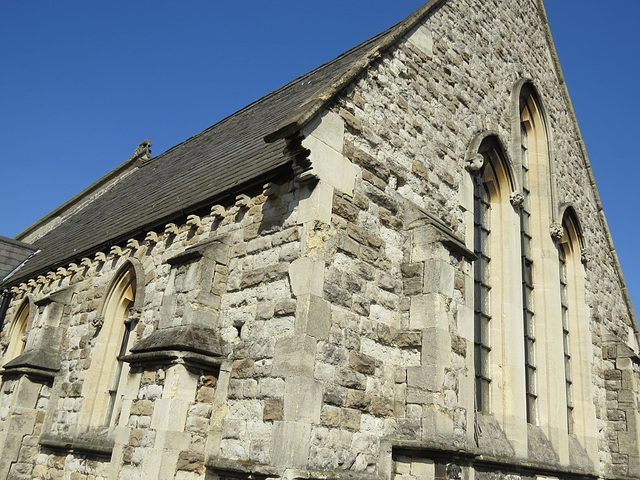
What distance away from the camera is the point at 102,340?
916 centimetres

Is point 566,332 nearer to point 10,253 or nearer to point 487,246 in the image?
point 487,246

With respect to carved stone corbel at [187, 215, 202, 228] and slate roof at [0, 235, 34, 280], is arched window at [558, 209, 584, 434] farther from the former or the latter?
slate roof at [0, 235, 34, 280]

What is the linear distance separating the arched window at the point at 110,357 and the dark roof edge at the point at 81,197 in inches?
Result: 387

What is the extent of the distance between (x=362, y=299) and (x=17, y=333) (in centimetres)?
977

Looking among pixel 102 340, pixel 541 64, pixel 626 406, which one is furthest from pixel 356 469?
pixel 541 64

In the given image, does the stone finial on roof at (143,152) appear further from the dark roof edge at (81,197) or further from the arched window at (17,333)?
the arched window at (17,333)

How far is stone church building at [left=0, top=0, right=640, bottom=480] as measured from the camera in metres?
5.80

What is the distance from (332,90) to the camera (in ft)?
21.0

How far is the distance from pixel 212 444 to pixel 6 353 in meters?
8.93

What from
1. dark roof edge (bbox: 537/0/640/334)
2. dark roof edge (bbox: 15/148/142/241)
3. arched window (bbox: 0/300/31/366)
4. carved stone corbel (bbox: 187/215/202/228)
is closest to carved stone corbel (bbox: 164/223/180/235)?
carved stone corbel (bbox: 187/215/202/228)

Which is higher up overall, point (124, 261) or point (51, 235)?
point (51, 235)

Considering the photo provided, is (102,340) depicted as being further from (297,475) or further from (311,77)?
(311,77)

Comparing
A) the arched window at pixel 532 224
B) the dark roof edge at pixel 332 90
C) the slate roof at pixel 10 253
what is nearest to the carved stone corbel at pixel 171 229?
the dark roof edge at pixel 332 90

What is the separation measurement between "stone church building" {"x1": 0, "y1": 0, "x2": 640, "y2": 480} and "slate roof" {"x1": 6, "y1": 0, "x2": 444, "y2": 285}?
8 centimetres
